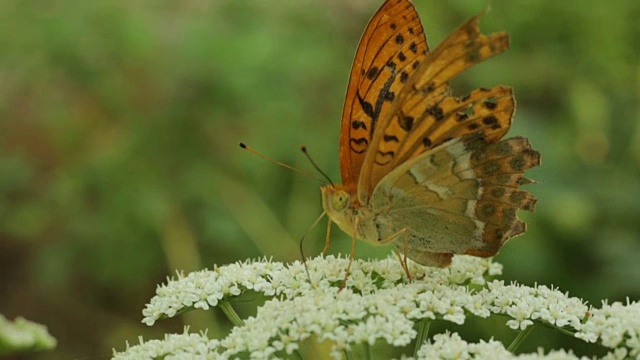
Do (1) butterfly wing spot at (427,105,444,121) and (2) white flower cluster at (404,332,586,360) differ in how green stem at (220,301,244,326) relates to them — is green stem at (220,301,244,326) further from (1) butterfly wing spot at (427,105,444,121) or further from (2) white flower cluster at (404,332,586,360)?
(1) butterfly wing spot at (427,105,444,121)

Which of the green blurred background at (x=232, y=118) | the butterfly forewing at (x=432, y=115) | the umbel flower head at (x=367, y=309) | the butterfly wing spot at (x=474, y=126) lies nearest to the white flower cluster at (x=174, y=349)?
the umbel flower head at (x=367, y=309)

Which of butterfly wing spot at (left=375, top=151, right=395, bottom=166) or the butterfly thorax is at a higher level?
butterfly wing spot at (left=375, top=151, right=395, bottom=166)

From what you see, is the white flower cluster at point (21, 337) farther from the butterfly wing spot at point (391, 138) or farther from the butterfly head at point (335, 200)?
the butterfly wing spot at point (391, 138)

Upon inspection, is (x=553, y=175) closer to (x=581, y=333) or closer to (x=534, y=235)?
(x=534, y=235)

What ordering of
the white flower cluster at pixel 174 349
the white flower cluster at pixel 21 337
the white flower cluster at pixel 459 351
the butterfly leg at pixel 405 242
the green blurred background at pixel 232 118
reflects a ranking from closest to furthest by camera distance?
the white flower cluster at pixel 21 337 → the white flower cluster at pixel 459 351 → the white flower cluster at pixel 174 349 → the butterfly leg at pixel 405 242 → the green blurred background at pixel 232 118

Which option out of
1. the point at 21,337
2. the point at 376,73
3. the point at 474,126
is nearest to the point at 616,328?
the point at 474,126

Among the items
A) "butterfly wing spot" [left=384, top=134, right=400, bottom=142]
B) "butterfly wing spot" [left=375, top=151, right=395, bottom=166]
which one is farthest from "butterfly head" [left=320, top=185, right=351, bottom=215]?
"butterfly wing spot" [left=384, top=134, right=400, bottom=142]
